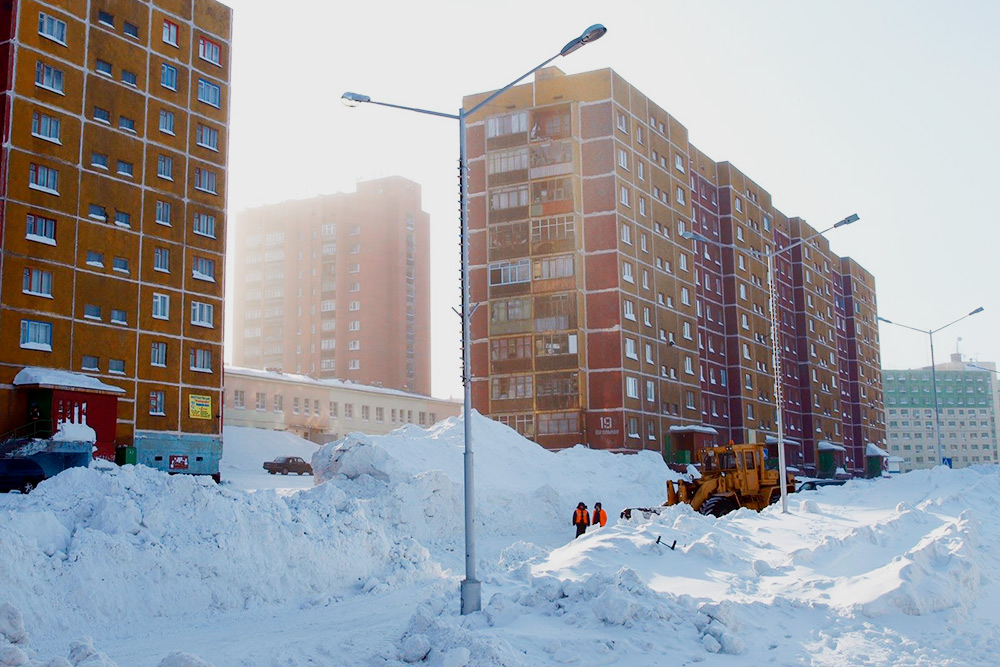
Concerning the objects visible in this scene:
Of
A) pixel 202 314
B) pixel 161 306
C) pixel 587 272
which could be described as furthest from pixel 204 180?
pixel 587 272

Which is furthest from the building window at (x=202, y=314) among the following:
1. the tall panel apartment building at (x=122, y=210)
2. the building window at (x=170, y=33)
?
the building window at (x=170, y=33)

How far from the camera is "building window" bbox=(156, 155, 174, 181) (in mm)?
51312

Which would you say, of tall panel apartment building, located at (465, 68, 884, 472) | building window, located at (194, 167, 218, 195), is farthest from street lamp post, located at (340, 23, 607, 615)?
tall panel apartment building, located at (465, 68, 884, 472)

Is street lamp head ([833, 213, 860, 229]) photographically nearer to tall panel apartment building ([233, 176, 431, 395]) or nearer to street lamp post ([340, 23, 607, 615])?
street lamp post ([340, 23, 607, 615])

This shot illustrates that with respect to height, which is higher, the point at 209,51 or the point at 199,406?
the point at 209,51

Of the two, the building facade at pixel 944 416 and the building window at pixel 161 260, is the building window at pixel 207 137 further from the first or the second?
the building facade at pixel 944 416

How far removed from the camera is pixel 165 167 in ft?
170

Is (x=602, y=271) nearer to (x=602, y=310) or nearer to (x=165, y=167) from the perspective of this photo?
(x=602, y=310)

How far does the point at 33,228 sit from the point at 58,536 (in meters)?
28.8

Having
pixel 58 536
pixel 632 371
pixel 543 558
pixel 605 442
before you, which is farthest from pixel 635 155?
pixel 58 536

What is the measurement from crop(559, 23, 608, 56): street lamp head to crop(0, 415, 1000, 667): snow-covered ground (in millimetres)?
8561

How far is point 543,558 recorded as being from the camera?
22.9 meters

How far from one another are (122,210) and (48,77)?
275 inches

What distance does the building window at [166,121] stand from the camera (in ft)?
170
